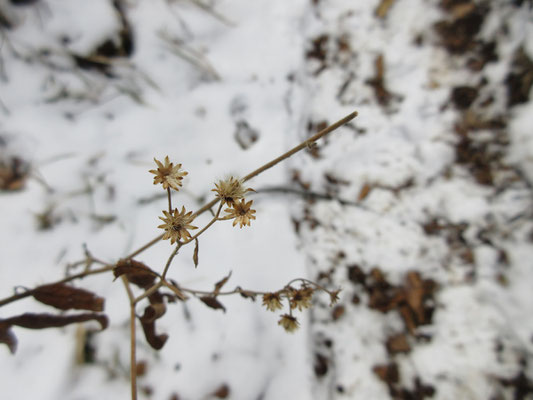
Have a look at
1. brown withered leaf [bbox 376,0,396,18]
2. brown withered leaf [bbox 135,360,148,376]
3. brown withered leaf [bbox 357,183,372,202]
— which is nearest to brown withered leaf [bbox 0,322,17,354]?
brown withered leaf [bbox 135,360,148,376]

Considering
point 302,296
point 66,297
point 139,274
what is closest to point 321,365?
point 302,296

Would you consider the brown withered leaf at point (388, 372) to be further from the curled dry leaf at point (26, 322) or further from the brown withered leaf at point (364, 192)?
the curled dry leaf at point (26, 322)

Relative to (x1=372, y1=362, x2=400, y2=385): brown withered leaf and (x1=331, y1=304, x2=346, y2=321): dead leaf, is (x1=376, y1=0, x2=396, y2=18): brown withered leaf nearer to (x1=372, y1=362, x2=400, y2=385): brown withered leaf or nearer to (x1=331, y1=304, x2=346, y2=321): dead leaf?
(x1=331, y1=304, x2=346, y2=321): dead leaf

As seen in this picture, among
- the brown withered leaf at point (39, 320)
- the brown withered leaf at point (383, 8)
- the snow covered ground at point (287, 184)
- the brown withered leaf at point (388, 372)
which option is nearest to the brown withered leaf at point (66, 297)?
the brown withered leaf at point (39, 320)

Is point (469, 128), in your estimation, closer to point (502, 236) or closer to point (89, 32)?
point (502, 236)

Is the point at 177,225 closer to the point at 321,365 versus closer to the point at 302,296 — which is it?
the point at 302,296

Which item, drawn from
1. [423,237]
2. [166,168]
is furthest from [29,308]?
[423,237]
